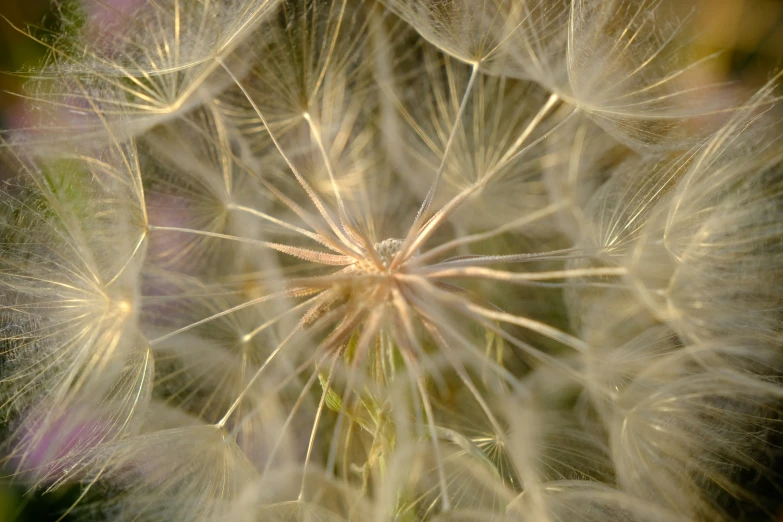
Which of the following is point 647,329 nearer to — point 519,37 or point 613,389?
point 613,389

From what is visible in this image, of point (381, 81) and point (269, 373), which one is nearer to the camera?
point (269, 373)

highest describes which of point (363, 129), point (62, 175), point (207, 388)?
point (363, 129)

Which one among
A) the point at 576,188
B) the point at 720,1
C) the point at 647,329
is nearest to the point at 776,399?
the point at 647,329

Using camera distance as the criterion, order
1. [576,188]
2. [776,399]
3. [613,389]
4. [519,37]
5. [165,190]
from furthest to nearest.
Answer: [576,188], [165,190], [519,37], [613,389], [776,399]

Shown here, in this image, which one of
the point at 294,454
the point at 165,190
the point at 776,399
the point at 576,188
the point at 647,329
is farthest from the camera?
the point at 576,188

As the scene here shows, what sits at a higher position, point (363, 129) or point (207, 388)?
point (363, 129)

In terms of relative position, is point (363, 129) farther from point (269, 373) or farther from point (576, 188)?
point (269, 373)

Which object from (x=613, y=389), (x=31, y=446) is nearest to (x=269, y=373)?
(x=31, y=446)
